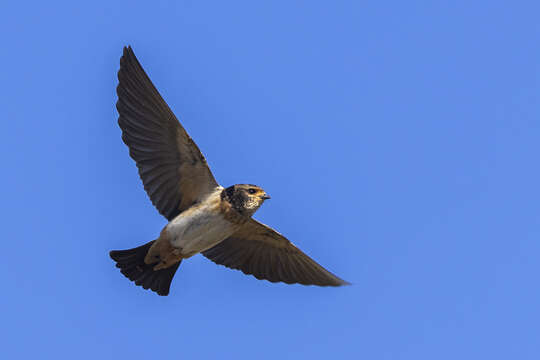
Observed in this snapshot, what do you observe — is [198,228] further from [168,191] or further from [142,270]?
[142,270]

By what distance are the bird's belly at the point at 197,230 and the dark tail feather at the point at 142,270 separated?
1.85 ft

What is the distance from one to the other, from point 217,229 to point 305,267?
2.10 metres

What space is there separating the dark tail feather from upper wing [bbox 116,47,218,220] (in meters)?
0.73

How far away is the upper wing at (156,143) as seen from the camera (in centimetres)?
1478

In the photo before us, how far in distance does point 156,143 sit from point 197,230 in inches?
53.3

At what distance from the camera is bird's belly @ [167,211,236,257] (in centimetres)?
1466

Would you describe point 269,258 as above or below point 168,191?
above

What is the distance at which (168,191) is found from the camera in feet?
49.6

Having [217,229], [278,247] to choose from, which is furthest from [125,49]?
[278,247]

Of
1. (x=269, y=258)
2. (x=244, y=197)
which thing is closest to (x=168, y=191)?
(x=244, y=197)

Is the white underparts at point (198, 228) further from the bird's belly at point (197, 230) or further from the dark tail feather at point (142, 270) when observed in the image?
the dark tail feather at point (142, 270)

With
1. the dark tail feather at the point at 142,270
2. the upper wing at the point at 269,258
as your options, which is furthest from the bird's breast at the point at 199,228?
the upper wing at the point at 269,258

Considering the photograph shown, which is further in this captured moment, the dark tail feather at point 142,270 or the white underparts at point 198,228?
the dark tail feather at point 142,270

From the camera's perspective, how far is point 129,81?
14.8 meters
